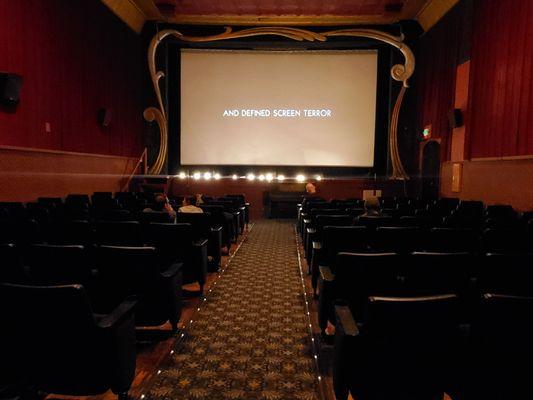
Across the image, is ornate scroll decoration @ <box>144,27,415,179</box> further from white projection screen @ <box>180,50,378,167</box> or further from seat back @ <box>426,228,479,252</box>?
seat back @ <box>426,228,479,252</box>

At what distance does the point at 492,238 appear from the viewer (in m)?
3.31

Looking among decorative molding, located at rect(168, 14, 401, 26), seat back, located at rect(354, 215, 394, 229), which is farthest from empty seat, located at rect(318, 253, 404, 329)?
decorative molding, located at rect(168, 14, 401, 26)

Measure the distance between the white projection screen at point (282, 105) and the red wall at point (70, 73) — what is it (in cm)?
202

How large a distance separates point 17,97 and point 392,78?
10228 mm

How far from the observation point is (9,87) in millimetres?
6391

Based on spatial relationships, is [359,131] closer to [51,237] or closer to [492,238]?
[492,238]

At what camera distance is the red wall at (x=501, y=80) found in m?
7.00

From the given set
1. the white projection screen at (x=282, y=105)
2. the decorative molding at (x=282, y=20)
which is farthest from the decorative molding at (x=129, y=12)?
the white projection screen at (x=282, y=105)

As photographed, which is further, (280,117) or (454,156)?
(280,117)

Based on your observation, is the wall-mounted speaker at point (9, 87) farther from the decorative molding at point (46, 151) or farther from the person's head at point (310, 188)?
the person's head at point (310, 188)

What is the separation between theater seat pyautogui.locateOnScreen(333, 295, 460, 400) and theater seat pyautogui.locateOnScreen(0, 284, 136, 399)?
1.11m

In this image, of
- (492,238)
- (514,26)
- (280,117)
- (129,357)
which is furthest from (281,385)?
(280,117)

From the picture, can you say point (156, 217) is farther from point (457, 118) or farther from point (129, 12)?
point (129, 12)

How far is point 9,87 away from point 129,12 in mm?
6135
